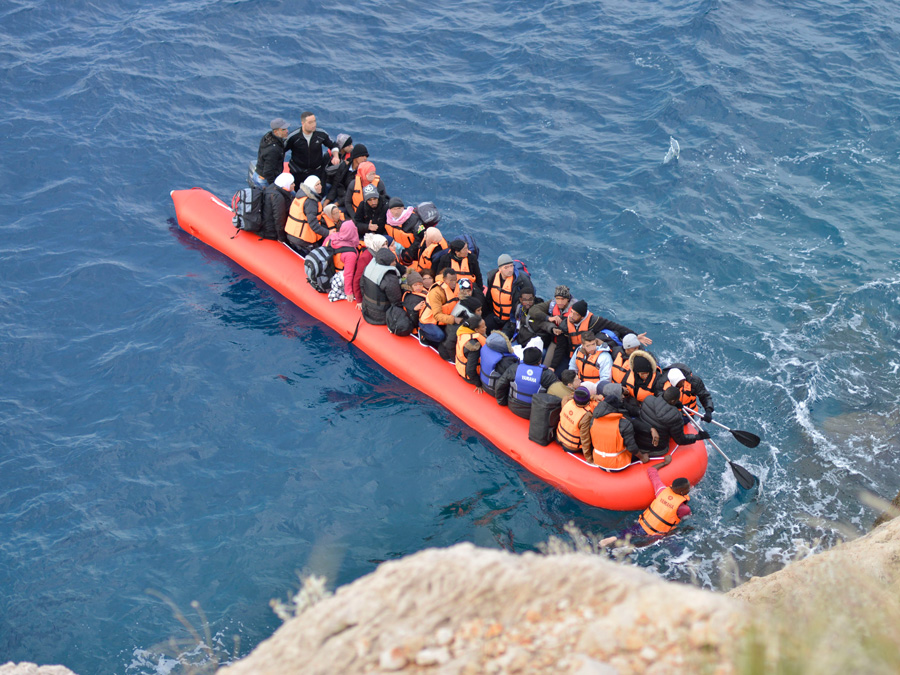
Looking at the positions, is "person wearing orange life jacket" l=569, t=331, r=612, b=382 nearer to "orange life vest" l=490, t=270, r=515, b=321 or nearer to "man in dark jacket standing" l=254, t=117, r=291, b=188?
"orange life vest" l=490, t=270, r=515, b=321

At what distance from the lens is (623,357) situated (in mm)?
8133

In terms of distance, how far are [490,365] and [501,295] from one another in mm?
1099

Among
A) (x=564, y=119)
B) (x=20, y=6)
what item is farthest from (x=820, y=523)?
(x=20, y=6)

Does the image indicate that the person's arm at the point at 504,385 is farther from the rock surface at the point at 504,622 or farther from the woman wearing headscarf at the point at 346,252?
the rock surface at the point at 504,622

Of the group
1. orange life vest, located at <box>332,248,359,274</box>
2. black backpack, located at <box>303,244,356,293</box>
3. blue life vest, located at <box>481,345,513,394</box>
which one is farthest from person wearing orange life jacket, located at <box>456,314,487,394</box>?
black backpack, located at <box>303,244,356,293</box>

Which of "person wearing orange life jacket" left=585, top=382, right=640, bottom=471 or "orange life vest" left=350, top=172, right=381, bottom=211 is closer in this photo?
"person wearing orange life jacket" left=585, top=382, right=640, bottom=471

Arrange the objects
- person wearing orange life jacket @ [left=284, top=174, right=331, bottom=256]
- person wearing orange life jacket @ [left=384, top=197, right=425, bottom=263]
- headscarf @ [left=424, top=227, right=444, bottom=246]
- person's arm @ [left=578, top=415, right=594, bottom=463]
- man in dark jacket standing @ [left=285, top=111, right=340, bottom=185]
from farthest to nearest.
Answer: man in dark jacket standing @ [left=285, top=111, right=340, bottom=185] → person wearing orange life jacket @ [left=284, top=174, right=331, bottom=256] → person wearing orange life jacket @ [left=384, top=197, right=425, bottom=263] → headscarf @ [left=424, top=227, right=444, bottom=246] → person's arm @ [left=578, top=415, right=594, bottom=463]

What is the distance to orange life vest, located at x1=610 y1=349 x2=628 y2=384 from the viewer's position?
810 centimetres

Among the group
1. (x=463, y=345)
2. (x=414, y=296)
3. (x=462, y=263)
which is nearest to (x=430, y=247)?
(x=462, y=263)

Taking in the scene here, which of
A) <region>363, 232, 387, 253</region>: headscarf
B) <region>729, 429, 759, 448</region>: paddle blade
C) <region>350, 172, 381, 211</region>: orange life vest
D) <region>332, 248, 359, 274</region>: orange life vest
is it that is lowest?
<region>729, 429, 759, 448</region>: paddle blade

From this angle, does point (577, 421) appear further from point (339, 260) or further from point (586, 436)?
point (339, 260)

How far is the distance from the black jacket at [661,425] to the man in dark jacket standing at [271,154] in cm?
659

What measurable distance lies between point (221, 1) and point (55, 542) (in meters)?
14.1

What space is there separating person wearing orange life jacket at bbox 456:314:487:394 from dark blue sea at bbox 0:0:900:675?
61 cm
